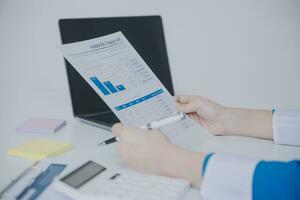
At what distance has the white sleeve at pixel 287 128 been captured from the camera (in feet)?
2.48

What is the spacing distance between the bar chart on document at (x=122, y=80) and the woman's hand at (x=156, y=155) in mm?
118

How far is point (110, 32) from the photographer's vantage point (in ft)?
3.20

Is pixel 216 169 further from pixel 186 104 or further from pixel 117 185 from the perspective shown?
pixel 186 104

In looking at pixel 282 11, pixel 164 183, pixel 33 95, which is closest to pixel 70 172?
pixel 164 183

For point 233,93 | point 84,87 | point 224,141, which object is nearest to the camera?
point 224,141

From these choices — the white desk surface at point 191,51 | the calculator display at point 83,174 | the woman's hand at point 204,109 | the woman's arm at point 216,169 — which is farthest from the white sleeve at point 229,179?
the white desk surface at point 191,51

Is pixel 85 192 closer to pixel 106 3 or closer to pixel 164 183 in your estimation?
pixel 164 183

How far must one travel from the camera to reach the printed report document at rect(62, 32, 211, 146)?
78 cm

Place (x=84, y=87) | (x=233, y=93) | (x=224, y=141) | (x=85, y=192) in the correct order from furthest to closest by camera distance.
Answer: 1. (x=233, y=93)
2. (x=84, y=87)
3. (x=224, y=141)
4. (x=85, y=192)

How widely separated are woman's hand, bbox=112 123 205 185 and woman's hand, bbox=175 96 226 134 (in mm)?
233

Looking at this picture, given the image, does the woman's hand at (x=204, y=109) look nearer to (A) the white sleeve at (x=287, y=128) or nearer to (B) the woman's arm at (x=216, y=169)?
(A) the white sleeve at (x=287, y=128)

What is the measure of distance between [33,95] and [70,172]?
0.58m

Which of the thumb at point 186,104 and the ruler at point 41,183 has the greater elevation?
the thumb at point 186,104

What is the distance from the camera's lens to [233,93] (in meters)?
1.07
